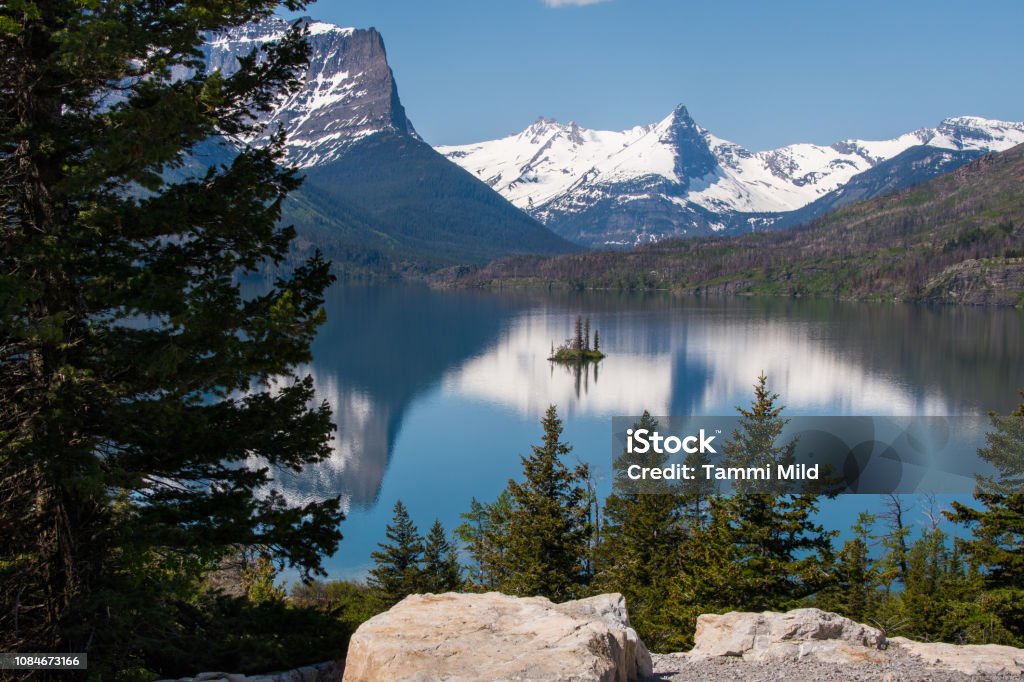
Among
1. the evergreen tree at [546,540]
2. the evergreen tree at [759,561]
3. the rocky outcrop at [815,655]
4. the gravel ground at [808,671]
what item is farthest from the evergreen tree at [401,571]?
the gravel ground at [808,671]

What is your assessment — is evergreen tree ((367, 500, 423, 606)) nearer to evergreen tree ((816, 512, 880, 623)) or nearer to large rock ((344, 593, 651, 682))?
evergreen tree ((816, 512, 880, 623))

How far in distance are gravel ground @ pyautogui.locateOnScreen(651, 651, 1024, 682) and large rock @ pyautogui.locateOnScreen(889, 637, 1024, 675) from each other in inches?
9.7

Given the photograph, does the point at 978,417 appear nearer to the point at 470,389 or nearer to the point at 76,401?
the point at 470,389

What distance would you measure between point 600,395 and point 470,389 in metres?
17.8

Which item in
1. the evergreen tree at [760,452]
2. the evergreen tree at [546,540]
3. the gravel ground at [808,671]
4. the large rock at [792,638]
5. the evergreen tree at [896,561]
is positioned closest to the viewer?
the gravel ground at [808,671]

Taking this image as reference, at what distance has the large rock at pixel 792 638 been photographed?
483 inches

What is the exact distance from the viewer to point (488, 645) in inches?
393

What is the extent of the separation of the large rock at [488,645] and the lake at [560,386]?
37808 mm

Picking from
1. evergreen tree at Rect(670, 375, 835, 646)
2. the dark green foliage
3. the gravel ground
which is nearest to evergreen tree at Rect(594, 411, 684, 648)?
evergreen tree at Rect(670, 375, 835, 646)

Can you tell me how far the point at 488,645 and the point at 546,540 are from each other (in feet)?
67.7

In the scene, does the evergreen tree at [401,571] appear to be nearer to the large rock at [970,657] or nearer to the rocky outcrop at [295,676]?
the rocky outcrop at [295,676]

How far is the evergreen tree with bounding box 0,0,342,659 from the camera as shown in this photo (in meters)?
10.5

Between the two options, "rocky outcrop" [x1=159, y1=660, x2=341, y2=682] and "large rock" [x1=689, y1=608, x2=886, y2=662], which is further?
"large rock" [x1=689, y1=608, x2=886, y2=662]

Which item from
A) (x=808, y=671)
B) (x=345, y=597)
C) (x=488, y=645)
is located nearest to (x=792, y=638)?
(x=808, y=671)
